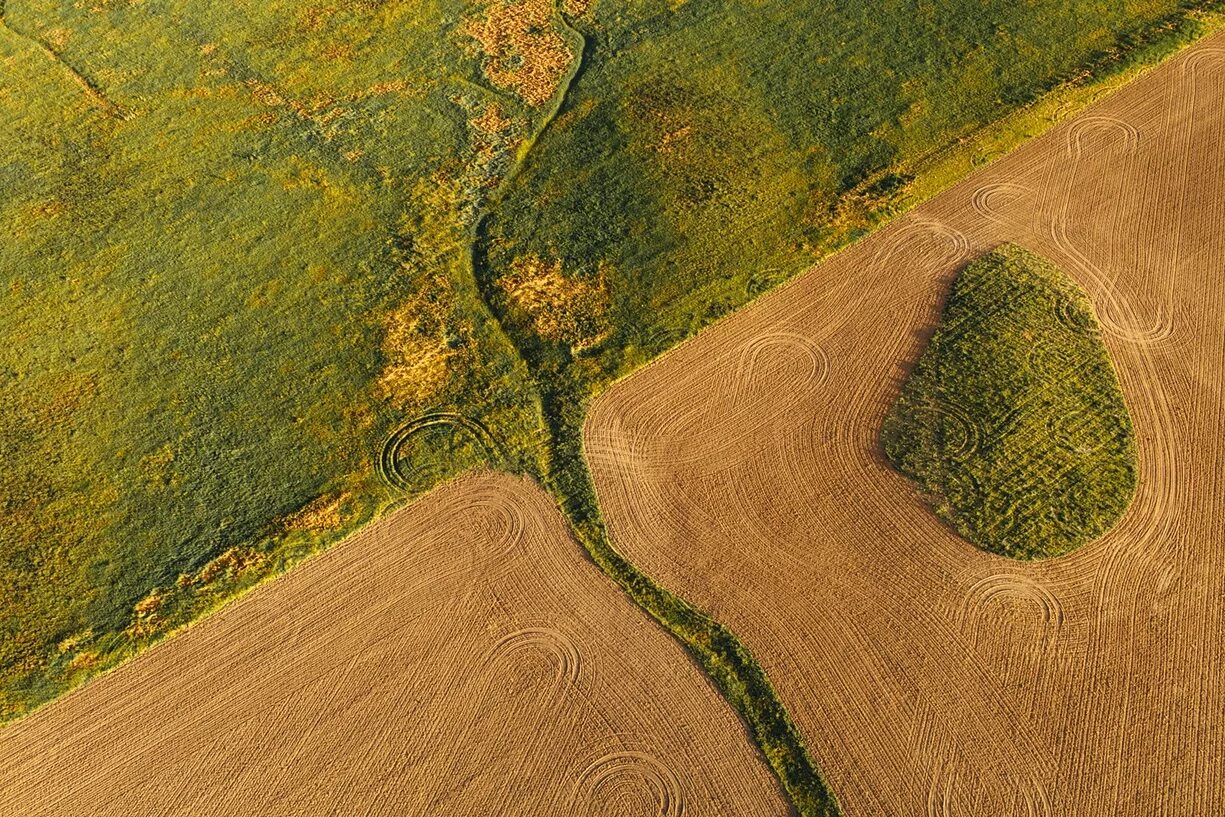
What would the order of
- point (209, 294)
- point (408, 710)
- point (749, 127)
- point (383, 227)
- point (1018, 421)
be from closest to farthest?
point (408, 710), point (1018, 421), point (209, 294), point (383, 227), point (749, 127)

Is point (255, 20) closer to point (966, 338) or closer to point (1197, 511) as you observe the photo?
point (966, 338)

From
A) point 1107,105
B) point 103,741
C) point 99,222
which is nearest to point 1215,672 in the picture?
point 1107,105

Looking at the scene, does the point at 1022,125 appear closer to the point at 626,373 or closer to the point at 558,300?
the point at 626,373

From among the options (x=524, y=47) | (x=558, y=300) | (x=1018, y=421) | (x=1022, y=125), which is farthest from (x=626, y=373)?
(x=1022, y=125)

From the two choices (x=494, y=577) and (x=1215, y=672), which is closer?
(x=1215, y=672)

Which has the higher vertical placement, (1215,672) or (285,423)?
(285,423)

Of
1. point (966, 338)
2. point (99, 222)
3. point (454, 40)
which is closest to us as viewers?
point (966, 338)

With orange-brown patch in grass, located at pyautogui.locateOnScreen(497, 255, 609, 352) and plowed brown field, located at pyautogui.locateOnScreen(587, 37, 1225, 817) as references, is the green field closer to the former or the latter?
orange-brown patch in grass, located at pyautogui.locateOnScreen(497, 255, 609, 352)

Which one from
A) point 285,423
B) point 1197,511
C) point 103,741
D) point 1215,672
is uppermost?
point 285,423
